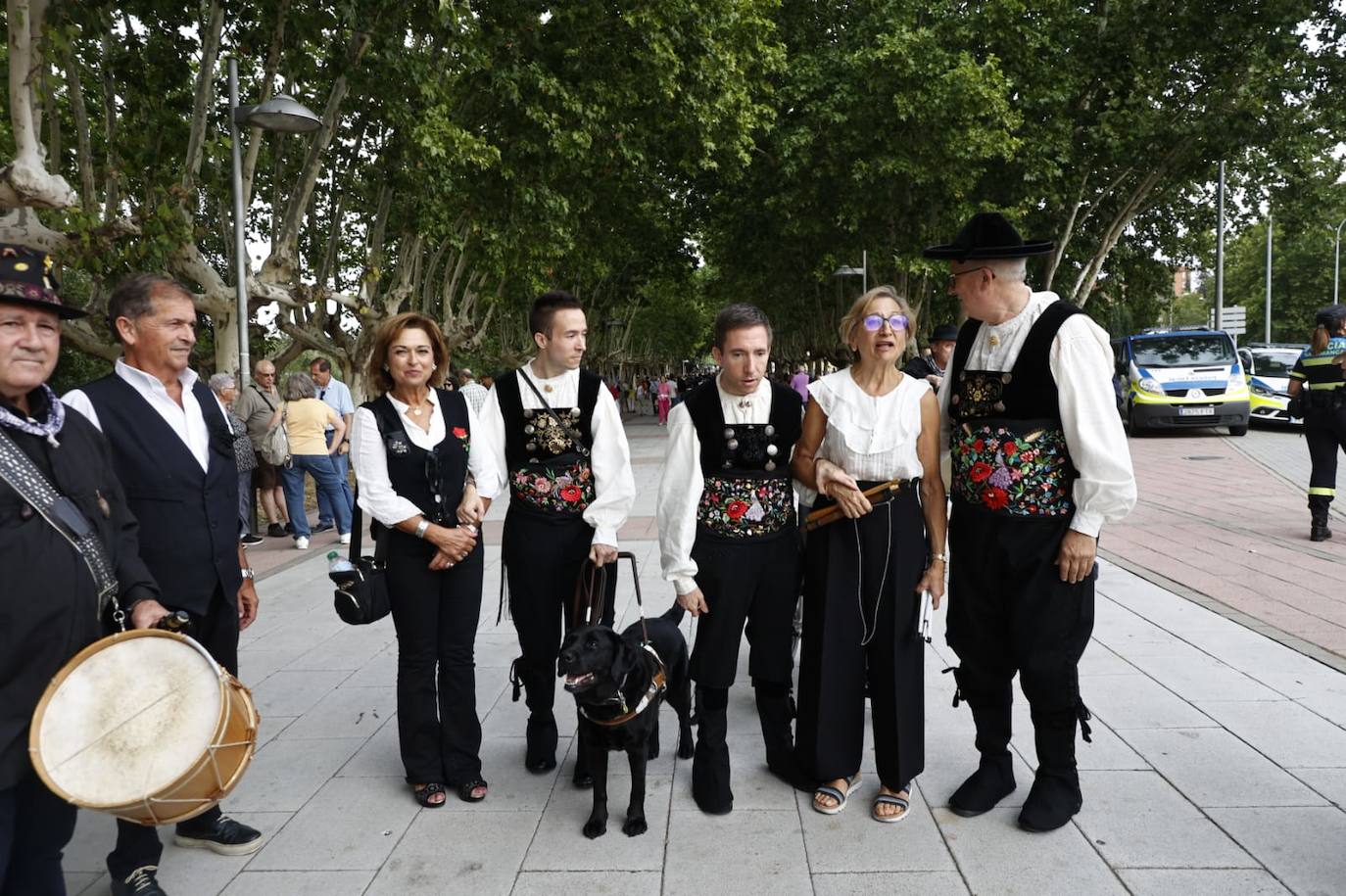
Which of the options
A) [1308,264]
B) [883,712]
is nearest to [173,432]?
[883,712]

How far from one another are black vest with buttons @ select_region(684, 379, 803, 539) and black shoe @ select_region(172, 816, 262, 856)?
2.02m

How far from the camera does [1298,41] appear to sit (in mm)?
17891

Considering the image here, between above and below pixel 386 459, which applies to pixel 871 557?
below

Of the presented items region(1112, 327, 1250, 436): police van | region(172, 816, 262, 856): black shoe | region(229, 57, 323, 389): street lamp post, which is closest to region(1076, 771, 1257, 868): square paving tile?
region(172, 816, 262, 856): black shoe

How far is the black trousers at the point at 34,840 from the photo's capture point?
2.44 m

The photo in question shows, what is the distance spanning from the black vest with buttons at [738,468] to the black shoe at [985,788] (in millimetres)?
1243

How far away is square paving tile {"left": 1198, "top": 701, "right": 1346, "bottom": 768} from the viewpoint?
3.79 m

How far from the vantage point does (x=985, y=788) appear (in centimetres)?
349

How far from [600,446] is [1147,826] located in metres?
2.50

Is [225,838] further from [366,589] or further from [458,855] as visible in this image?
[366,589]

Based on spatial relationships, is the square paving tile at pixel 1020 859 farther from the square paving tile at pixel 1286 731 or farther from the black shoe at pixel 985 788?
the square paving tile at pixel 1286 731

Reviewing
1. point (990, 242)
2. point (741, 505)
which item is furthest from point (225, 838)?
point (990, 242)

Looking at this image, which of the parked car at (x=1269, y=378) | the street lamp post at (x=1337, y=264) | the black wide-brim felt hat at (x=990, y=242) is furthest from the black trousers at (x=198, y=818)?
the street lamp post at (x=1337, y=264)

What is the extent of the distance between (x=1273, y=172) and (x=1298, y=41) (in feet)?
16.9
